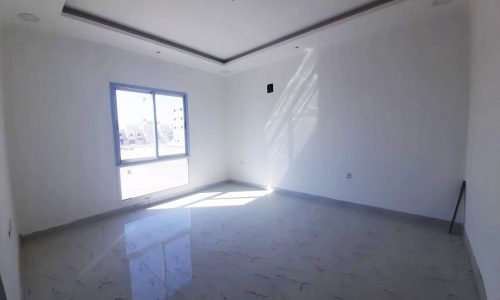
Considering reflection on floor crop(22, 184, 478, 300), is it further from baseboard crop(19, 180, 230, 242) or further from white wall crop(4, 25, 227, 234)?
white wall crop(4, 25, 227, 234)

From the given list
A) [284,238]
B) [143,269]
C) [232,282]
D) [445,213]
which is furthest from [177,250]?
[445,213]

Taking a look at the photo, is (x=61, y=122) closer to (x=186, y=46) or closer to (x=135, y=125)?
(x=135, y=125)

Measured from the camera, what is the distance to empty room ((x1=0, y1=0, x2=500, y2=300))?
6.18 feet

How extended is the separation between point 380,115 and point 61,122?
4488 millimetres

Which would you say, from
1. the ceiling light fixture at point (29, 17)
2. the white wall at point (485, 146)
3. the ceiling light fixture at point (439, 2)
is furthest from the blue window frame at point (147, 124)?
the white wall at point (485, 146)

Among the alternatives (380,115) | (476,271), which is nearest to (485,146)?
(476,271)

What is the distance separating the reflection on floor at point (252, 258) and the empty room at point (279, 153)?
0.07ft

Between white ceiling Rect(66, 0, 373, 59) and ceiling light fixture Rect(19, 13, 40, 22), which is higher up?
white ceiling Rect(66, 0, 373, 59)

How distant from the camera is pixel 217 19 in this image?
288cm

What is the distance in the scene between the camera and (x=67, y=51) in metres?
2.97

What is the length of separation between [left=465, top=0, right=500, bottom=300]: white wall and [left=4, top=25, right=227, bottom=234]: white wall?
170 inches

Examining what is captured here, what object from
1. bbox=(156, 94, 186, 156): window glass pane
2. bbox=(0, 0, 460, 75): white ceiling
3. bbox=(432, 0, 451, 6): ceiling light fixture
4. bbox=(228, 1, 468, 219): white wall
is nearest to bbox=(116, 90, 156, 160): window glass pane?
bbox=(156, 94, 186, 156): window glass pane

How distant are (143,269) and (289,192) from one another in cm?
292

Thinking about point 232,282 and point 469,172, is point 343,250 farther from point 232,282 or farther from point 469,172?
point 469,172
